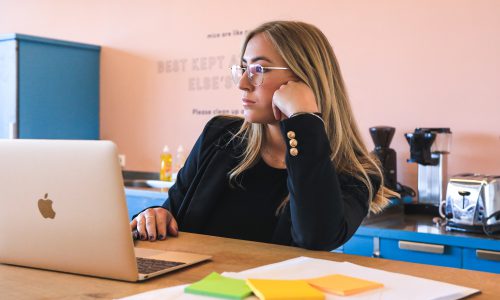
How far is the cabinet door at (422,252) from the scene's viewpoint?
2.59m

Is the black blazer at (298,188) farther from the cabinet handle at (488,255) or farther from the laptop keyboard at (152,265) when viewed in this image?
the cabinet handle at (488,255)

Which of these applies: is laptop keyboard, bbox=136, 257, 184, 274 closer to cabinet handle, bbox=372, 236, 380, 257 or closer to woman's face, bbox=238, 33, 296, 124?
woman's face, bbox=238, 33, 296, 124

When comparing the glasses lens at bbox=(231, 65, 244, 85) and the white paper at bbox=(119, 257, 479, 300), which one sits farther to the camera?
the glasses lens at bbox=(231, 65, 244, 85)

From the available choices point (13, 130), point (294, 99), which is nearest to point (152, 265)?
point (294, 99)

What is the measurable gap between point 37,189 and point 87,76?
352cm

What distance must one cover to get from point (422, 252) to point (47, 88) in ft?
9.25

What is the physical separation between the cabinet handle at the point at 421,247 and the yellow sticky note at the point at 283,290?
1595 millimetres

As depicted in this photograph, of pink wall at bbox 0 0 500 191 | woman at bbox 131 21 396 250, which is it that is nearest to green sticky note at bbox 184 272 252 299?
woman at bbox 131 21 396 250

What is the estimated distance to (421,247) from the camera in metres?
2.64

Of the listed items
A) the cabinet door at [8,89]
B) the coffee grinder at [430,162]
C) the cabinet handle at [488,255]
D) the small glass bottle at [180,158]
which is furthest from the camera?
the cabinet door at [8,89]

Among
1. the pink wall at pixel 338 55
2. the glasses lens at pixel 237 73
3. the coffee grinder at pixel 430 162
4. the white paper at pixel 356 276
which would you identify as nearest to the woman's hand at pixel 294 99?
the glasses lens at pixel 237 73

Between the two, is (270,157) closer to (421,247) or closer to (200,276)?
(200,276)

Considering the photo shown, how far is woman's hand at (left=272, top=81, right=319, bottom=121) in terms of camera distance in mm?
1664

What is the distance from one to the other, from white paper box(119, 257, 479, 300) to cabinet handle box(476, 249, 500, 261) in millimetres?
1351
